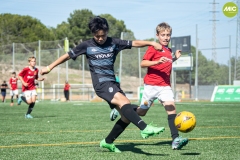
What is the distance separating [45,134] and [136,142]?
8.41 feet

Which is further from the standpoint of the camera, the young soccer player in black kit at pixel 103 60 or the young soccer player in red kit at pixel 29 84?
the young soccer player in red kit at pixel 29 84

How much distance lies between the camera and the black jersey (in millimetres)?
7199

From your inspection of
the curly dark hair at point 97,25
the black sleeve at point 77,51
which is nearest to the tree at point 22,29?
the black sleeve at point 77,51

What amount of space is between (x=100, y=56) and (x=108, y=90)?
0.57 m

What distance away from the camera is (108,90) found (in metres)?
7.02

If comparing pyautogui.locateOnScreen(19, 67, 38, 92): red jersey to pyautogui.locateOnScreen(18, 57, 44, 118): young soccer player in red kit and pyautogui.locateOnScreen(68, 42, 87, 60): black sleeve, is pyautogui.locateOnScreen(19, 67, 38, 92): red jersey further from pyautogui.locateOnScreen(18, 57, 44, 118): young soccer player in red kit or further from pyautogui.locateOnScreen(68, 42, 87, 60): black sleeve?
pyautogui.locateOnScreen(68, 42, 87, 60): black sleeve

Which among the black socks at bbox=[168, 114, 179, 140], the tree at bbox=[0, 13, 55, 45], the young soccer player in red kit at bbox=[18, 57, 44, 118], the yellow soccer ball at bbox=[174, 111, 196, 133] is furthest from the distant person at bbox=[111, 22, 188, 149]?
the tree at bbox=[0, 13, 55, 45]

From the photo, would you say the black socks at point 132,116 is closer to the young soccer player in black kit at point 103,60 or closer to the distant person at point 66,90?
the young soccer player in black kit at point 103,60

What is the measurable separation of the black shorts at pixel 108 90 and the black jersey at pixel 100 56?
8 cm

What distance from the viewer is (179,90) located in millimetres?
42469

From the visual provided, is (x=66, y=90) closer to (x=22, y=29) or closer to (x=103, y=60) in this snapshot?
(x=22, y=29)

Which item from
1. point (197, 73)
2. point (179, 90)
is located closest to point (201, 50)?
point (197, 73)

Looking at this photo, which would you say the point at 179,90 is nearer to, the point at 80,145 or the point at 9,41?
the point at 9,41

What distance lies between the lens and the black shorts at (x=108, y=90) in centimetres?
699
